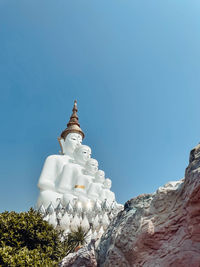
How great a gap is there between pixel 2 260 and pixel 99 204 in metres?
15.1

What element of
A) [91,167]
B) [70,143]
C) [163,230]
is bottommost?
[163,230]

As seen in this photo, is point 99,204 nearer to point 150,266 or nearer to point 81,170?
point 81,170

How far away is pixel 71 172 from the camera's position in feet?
87.1

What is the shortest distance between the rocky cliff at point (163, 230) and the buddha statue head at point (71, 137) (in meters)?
25.7

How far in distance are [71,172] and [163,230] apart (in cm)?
2322

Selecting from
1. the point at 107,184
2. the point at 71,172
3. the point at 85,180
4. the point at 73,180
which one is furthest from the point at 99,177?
the point at 71,172

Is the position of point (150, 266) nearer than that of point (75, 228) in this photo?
Yes

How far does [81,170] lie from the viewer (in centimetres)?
2712

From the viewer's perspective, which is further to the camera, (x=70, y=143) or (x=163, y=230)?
(x=70, y=143)

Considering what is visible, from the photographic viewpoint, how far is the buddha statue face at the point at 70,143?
98.9 feet

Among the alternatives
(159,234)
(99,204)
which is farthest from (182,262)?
(99,204)

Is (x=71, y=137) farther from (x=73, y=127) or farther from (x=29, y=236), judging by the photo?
(x=29, y=236)

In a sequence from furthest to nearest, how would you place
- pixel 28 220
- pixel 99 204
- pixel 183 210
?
pixel 99 204
pixel 28 220
pixel 183 210

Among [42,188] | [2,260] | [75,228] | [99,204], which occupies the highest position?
[42,188]
